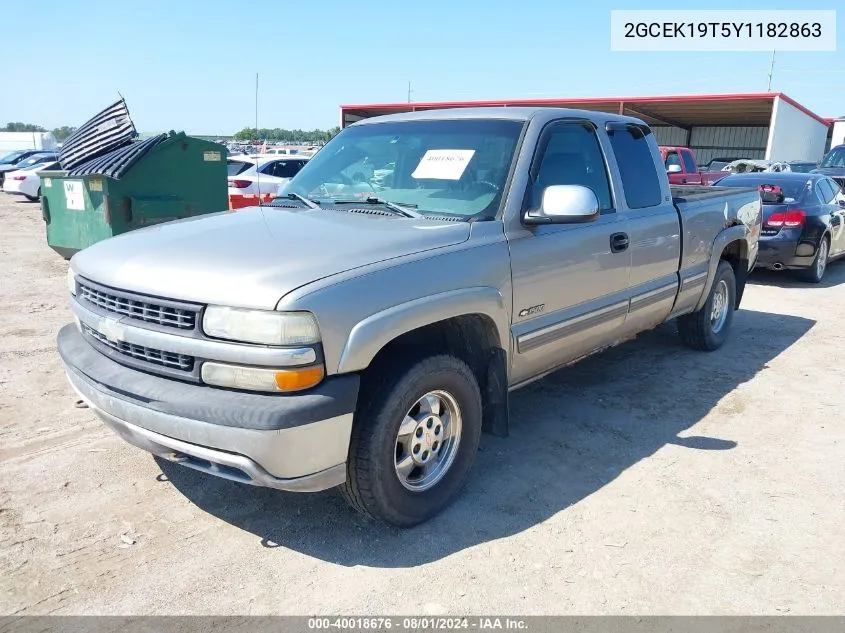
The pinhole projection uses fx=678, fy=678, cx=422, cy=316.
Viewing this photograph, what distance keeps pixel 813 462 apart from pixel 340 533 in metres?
2.85

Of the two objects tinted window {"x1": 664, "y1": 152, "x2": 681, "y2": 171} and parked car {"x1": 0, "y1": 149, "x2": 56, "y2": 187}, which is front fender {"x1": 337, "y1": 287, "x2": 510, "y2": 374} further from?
parked car {"x1": 0, "y1": 149, "x2": 56, "y2": 187}

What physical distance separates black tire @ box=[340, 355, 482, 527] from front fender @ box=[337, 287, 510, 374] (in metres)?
0.19

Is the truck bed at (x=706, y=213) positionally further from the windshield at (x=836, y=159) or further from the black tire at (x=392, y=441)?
the windshield at (x=836, y=159)

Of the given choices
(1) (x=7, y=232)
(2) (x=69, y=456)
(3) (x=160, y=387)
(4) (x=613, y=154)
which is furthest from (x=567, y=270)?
(1) (x=7, y=232)

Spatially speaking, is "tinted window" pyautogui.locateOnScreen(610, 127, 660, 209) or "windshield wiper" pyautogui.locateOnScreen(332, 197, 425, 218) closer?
"windshield wiper" pyautogui.locateOnScreen(332, 197, 425, 218)

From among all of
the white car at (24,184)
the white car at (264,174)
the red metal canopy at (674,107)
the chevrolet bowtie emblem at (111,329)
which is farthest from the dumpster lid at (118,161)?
the red metal canopy at (674,107)

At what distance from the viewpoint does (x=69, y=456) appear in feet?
12.5

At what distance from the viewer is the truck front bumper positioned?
2.56m

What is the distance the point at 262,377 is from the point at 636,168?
322 cm

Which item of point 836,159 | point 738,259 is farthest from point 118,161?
point 836,159

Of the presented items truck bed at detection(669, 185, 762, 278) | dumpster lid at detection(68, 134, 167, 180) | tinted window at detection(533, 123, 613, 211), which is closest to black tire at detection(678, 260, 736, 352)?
truck bed at detection(669, 185, 762, 278)

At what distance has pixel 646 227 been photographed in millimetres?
4543

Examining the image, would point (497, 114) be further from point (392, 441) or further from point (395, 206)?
point (392, 441)

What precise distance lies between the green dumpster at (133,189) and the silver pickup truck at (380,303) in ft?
11.9
